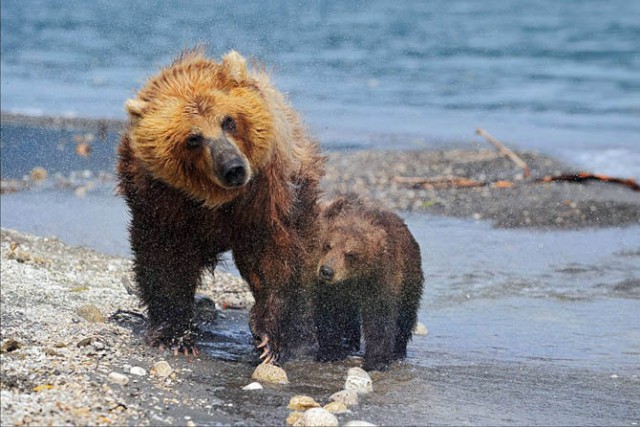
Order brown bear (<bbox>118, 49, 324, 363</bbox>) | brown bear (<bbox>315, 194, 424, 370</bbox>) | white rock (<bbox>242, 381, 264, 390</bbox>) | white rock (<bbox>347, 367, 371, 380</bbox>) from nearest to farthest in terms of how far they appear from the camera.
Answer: brown bear (<bbox>118, 49, 324, 363</bbox>), white rock (<bbox>242, 381, 264, 390</bbox>), white rock (<bbox>347, 367, 371, 380</bbox>), brown bear (<bbox>315, 194, 424, 370</bbox>)

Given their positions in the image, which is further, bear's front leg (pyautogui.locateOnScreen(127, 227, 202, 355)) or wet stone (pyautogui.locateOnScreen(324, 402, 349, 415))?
bear's front leg (pyautogui.locateOnScreen(127, 227, 202, 355))

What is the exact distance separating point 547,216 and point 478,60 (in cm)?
1683

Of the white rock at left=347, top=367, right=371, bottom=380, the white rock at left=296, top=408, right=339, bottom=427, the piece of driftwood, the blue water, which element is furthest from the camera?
the blue water

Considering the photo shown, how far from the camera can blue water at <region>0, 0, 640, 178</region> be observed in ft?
64.4

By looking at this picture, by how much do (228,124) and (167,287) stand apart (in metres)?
1.28

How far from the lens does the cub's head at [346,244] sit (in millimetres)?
7742

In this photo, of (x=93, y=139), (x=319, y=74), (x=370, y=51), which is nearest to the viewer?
(x=93, y=139)

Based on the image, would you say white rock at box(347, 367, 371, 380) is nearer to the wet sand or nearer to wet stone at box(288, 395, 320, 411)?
the wet sand

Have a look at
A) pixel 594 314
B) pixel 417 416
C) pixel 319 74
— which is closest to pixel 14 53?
pixel 319 74

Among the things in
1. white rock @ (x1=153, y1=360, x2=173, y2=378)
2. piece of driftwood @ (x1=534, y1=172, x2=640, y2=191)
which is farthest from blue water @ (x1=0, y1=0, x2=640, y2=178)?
white rock @ (x1=153, y1=360, x2=173, y2=378)

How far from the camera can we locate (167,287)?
23.3 feet

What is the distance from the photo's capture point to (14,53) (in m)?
29.7

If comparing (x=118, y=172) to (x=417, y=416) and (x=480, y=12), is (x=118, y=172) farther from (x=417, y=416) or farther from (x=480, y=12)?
(x=480, y=12)

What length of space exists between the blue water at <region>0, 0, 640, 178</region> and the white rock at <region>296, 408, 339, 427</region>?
5647 mm
